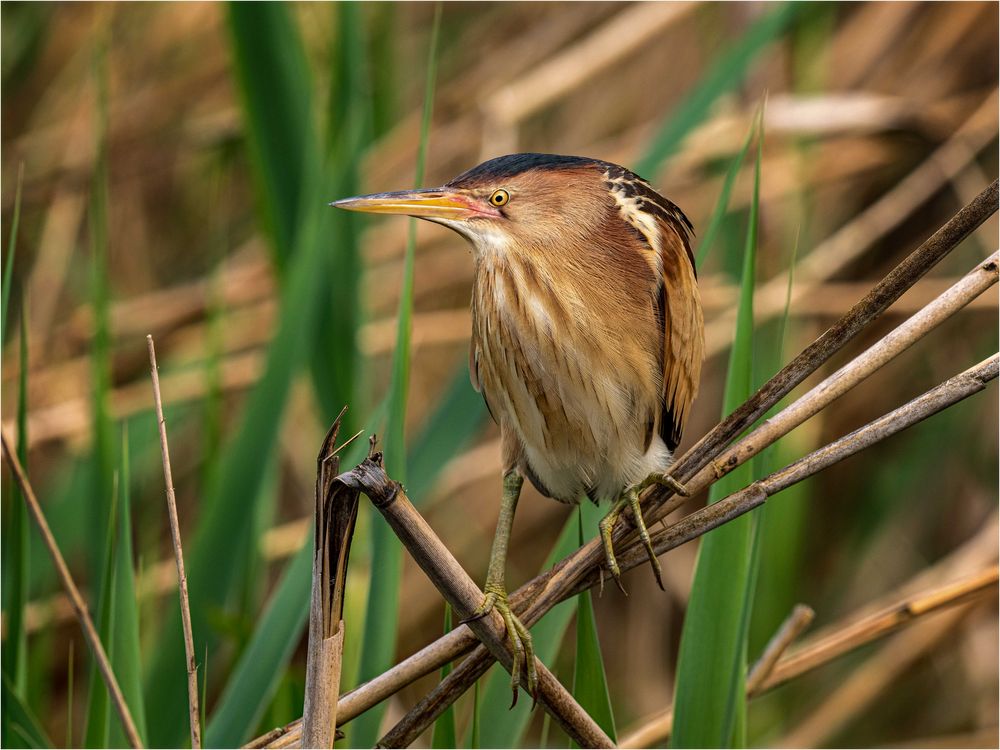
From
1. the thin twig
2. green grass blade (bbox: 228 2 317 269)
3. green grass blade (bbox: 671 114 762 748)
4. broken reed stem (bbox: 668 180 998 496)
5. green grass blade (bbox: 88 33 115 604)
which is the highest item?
green grass blade (bbox: 228 2 317 269)

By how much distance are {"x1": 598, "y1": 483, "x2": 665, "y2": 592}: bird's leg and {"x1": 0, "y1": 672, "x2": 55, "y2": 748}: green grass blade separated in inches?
20.0

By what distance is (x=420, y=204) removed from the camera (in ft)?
3.48

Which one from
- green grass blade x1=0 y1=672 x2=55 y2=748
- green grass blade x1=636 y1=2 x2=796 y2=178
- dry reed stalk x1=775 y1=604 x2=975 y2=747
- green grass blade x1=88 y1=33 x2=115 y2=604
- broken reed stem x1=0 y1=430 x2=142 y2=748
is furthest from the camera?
dry reed stalk x1=775 y1=604 x2=975 y2=747

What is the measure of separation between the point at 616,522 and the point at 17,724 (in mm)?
535

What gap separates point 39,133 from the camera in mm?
2121

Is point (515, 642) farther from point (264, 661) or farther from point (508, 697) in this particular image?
point (264, 661)

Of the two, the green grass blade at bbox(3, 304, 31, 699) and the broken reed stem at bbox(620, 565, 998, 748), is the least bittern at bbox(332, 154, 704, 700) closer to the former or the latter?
the broken reed stem at bbox(620, 565, 998, 748)

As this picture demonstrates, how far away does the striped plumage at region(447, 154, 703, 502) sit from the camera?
3.57 ft

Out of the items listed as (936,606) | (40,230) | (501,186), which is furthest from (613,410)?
(40,230)

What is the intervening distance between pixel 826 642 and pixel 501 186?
55 centimetres

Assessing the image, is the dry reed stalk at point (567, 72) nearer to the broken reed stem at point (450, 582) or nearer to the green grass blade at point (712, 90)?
the green grass blade at point (712, 90)

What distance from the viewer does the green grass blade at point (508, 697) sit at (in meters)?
0.98

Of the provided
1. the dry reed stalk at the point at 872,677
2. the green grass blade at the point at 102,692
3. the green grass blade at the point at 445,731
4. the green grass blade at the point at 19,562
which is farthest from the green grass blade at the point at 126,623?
the dry reed stalk at the point at 872,677

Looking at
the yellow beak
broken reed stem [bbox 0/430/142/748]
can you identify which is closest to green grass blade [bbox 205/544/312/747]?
broken reed stem [bbox 0/430/142/748]
